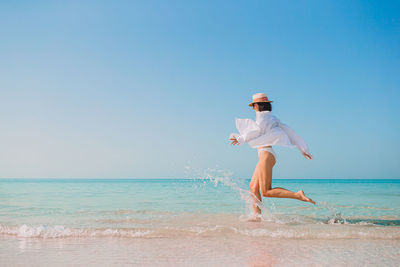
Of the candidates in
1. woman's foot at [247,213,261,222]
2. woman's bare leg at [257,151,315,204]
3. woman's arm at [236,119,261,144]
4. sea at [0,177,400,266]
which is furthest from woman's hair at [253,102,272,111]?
woman's foot at [247,213,261,222]

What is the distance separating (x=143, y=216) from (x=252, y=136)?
8.82 feet

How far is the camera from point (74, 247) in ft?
11.5

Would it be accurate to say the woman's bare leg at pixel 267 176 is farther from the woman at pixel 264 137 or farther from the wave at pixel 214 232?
the wave at pixel 214 232

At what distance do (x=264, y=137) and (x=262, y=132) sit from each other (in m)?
0.08

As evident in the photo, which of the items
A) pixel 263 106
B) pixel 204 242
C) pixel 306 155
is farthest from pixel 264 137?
pixel 204 242

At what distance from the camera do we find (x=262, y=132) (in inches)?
191

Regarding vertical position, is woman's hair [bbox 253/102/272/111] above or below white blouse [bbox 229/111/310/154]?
above

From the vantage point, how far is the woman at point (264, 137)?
4.81 m

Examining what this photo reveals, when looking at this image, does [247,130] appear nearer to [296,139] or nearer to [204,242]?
[296,139]

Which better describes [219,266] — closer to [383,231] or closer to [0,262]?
[0,262]

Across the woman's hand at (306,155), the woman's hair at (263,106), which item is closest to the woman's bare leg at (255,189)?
the woman's hand at (306,155)

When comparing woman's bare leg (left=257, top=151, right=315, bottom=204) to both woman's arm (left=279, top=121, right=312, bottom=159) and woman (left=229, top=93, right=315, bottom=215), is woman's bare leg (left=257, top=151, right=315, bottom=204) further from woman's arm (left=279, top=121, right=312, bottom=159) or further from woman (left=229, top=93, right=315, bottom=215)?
woman's arm (left=279, top=121, right=312, bottom=159)

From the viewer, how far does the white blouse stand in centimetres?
483

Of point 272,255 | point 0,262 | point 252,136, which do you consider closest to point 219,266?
point 272,255
